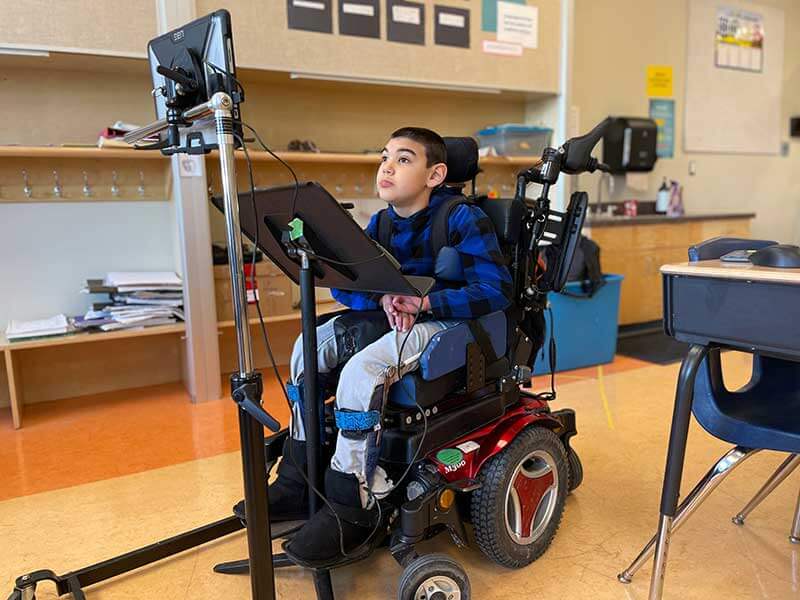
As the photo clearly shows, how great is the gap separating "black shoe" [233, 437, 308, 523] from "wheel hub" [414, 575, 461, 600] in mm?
346

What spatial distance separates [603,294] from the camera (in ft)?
11.5

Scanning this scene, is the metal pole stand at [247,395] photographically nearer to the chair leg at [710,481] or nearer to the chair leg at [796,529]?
the chair leg at [710,481]

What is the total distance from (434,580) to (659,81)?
15.1ft

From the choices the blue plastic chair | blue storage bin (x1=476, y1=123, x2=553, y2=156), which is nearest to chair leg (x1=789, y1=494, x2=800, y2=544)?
the blue plastic chair

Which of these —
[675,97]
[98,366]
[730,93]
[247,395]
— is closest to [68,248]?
[98,366]

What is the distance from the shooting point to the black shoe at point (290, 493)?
4.99ft

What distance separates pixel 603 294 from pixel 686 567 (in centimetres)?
205

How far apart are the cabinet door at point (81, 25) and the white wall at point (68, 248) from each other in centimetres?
79

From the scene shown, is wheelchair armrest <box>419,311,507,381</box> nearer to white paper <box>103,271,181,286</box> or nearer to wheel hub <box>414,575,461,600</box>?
wheel hub <box>414,575,461,600</box>

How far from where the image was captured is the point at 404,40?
3213 mm

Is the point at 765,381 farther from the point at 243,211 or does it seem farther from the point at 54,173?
the point at 54,173

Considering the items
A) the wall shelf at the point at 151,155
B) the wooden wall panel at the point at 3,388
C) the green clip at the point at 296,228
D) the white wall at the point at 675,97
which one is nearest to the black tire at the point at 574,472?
the green clip at the point at 296,228

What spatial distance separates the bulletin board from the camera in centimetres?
287

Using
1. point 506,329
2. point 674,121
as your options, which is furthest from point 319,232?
point 674,121
